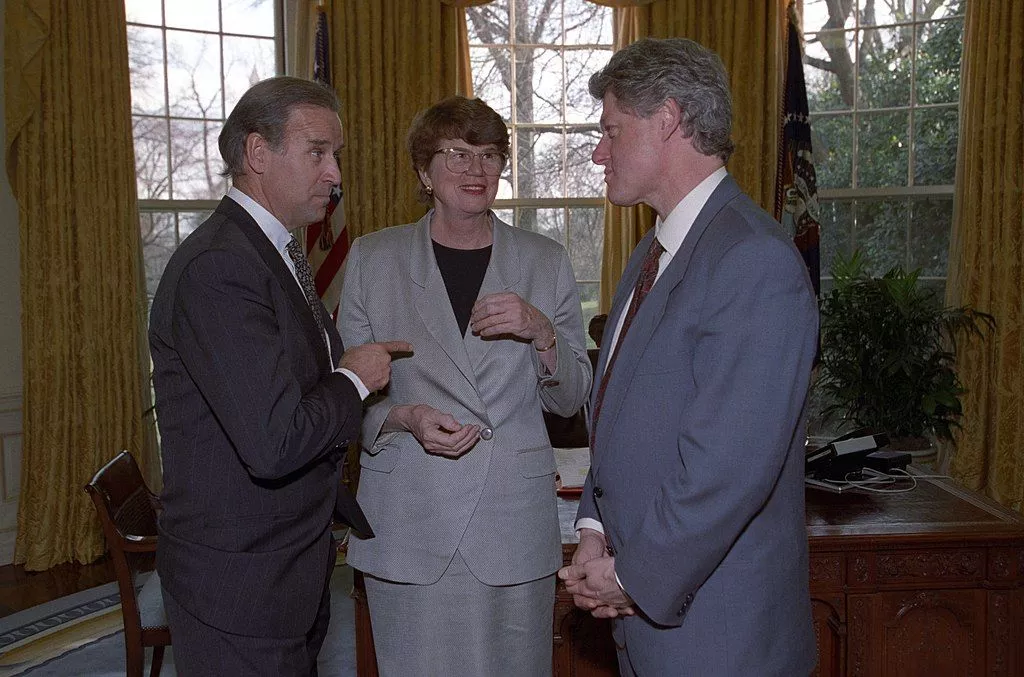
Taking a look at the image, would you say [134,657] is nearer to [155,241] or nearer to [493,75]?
[155,241]

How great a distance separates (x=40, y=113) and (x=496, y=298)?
383cm

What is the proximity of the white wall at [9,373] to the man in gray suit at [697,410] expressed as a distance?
4280mm

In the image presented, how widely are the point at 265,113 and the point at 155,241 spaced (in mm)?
4138

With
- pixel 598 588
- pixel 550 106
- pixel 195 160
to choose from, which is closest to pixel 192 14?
pixel 195 160

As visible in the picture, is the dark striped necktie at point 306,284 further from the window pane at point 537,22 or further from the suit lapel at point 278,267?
the window pane at point 537,22

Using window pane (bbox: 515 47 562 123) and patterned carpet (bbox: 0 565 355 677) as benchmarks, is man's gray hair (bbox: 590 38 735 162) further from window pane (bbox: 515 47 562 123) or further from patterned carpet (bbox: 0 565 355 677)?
window pane (bbox: 515 47 562 123)

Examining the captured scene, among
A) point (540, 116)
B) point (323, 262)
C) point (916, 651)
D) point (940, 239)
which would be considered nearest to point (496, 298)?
point (916, 651)

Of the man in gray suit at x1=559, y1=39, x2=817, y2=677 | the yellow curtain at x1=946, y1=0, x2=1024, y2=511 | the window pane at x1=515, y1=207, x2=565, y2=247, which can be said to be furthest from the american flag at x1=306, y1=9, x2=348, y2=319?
the man in gray suit at x1=559, y1=39, x2=817, y2=677

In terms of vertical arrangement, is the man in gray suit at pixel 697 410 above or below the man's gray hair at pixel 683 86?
below

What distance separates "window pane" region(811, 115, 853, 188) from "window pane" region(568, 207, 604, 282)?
1.38 metres

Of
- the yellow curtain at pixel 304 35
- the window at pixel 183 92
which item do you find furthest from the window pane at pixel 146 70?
the yellow curtain at pixel 304 35

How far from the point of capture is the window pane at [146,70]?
5445mm

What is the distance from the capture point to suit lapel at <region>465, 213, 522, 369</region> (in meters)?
2.20

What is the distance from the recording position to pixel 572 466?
126 inches
